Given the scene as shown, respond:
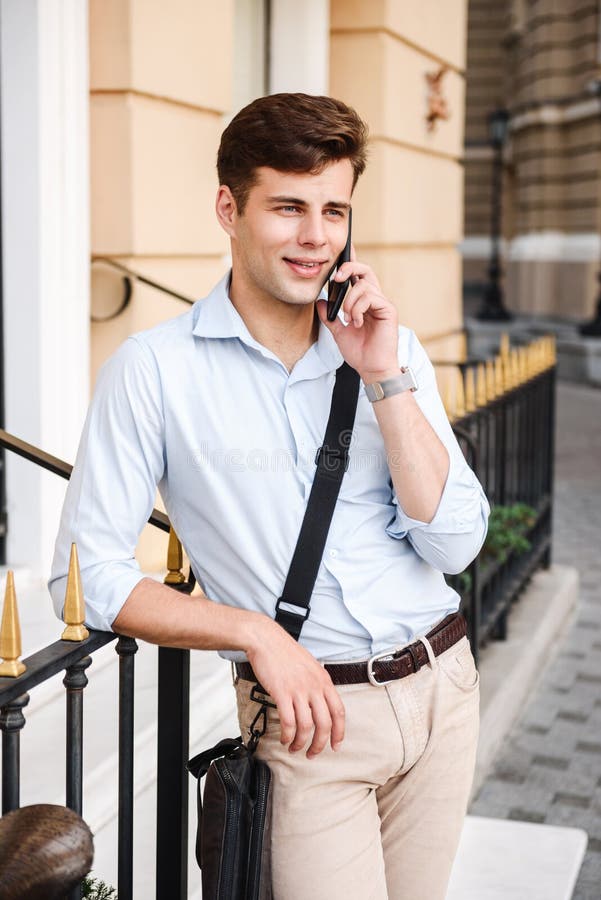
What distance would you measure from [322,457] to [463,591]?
2.97 m

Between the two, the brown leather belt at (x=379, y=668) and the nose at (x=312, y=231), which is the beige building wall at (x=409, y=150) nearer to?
the nose at (x=312, y=231)

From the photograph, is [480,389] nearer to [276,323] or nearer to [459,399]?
[459,399]

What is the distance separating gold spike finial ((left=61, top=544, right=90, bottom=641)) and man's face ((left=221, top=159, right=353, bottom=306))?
1.93ft

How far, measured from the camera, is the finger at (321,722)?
6.25 feet

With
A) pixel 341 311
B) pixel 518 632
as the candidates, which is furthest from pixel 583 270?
pixel 341 311

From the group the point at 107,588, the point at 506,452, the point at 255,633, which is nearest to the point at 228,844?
the point at 255,633

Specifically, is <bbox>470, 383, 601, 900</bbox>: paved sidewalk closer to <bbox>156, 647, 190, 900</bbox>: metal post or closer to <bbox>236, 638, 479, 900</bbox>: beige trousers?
<bbox>236, 638, 479, 900</bbox>: beige trousers

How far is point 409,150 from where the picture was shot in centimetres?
798

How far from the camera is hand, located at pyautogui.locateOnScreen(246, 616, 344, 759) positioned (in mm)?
1891

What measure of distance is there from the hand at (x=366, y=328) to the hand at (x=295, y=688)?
18.2 inches

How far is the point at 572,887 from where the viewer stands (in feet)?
12.1

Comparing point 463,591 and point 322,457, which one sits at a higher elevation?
point 322,457

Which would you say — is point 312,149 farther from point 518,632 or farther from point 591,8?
point 591,8

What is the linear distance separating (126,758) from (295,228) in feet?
3.25
